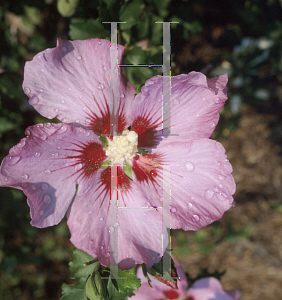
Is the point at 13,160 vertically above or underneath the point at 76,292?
above

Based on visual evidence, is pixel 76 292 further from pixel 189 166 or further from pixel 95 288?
pixel 189 166

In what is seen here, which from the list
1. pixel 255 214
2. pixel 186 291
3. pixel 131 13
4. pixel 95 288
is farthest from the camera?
pixel 255 214

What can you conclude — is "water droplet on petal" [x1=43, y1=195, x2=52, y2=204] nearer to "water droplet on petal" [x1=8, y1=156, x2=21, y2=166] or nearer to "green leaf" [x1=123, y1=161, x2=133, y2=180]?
"water droplet on petal" [x1=8, y1=156, x2=21, y2=166]

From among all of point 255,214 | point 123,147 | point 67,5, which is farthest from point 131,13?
point 255,214

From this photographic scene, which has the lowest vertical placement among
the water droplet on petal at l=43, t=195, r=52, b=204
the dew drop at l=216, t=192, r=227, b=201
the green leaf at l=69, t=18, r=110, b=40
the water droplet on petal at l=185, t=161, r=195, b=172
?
the dew drop at l=216, t=192, r=227, b=201

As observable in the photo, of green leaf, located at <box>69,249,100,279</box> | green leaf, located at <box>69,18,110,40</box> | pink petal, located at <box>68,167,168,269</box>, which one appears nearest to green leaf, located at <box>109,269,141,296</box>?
pink petal, located at <box>68,167,168,269</box>

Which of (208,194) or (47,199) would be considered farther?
(208,194)

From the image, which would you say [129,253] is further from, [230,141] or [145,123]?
[230,141]
